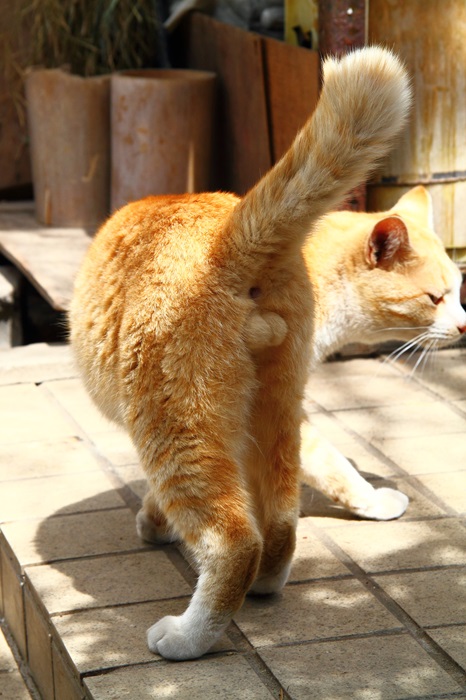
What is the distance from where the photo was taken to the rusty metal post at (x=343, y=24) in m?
5.00

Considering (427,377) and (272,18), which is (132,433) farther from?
(272,18)

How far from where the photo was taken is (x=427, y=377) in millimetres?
5121

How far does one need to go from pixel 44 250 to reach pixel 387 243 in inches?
122

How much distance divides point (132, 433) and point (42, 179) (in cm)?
453

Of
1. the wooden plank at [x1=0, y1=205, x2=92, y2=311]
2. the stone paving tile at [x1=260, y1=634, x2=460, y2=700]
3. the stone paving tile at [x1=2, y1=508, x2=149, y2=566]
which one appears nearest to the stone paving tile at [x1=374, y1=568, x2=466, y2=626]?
the stone paving tile at [x1=260, y1=634, x2=460, y2=700]

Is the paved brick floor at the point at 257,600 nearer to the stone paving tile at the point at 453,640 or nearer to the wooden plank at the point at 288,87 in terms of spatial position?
the stone paving tile at the point at 453,640

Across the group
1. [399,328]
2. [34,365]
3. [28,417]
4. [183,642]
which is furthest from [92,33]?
[183,642]

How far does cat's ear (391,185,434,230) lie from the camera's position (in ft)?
13.8

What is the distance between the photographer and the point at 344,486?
3.67m

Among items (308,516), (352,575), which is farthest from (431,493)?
(352,575)

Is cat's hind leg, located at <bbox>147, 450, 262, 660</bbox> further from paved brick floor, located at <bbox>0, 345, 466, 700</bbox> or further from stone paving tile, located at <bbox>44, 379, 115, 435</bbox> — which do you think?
stone paving tile, located at <bbox>44, 379, 115, 435</bbox>

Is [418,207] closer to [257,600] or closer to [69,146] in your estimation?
[257,600]

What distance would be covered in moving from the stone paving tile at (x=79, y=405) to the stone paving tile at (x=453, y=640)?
190 centimetres

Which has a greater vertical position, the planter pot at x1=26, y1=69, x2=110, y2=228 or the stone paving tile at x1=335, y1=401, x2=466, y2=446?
the planter pot at x1=26, y1=69, x2=110, y2=228
